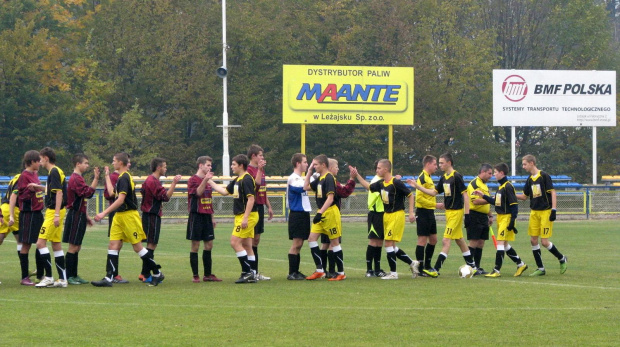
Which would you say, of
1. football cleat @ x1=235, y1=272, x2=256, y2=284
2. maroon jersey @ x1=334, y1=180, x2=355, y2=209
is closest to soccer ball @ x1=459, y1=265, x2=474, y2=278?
maroon jersey @ x1=334, y1=180, x2=355, y2=209

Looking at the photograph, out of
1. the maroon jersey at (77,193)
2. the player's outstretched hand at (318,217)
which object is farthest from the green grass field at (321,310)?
the maroon jersey at (77,193)

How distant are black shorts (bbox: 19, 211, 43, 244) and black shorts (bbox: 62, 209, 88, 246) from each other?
412 mm

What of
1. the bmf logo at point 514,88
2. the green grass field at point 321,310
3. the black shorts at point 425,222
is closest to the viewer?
the green grass field at point 321,310

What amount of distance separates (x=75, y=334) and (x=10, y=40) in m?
36.0

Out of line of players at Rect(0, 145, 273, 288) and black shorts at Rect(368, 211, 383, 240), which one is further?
black shorts at Rect(368, 211, 383, 240)

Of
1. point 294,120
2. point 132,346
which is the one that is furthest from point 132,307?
point 294,120

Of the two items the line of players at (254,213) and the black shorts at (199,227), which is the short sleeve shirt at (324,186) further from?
the black shorts at (199,227)

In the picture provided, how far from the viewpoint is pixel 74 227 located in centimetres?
1401

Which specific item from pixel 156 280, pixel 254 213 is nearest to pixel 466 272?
pixel 254 213

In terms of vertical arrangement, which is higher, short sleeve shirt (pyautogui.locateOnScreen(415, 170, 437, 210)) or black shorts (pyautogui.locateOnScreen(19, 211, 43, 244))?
short sleeve shirt (pyautogui.locateOnScreen(415, 170, 437, 210))

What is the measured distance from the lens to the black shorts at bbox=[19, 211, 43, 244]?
14.0 metres

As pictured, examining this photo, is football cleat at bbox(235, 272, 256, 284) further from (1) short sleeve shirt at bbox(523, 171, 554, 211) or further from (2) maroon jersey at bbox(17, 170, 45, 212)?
(1) short sleeve shirt at bbox(523, 171, 554, 211)

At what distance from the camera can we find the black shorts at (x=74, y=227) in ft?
45.9

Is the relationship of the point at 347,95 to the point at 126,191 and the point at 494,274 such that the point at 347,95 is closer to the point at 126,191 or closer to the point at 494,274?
the point at 494,274
